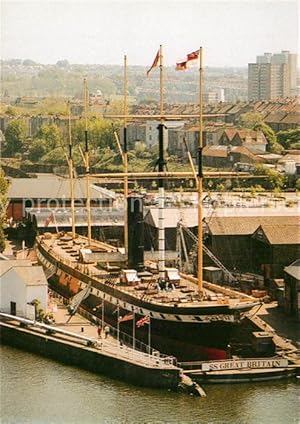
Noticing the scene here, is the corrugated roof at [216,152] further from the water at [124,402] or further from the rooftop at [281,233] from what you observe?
the water at [124,402]

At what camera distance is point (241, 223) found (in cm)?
1284

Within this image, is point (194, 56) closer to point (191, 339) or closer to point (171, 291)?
point (171, 291)

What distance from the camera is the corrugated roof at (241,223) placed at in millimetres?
12672

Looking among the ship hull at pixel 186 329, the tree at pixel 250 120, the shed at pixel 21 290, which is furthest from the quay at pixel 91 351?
the tree at pixel 250 120

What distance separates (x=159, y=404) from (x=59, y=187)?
9.30m

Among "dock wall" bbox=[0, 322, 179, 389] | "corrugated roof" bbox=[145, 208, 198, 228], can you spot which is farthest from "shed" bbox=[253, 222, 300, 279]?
"dock wall" bbox=[0, 322, 179, 389]

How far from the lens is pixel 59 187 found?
17.3m

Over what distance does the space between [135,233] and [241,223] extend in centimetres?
231

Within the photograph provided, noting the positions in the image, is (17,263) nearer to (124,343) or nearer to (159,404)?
(124,343)

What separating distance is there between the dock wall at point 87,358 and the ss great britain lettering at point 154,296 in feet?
1.97

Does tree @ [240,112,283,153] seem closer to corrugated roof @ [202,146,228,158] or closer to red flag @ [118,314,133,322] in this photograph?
corrugated roof @ [202,146,228,158]

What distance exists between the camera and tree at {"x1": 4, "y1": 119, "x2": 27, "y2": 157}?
2838 cm

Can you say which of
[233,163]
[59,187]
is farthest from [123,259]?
[233,163]

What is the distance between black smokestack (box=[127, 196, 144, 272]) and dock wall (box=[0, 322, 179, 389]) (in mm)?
1527
